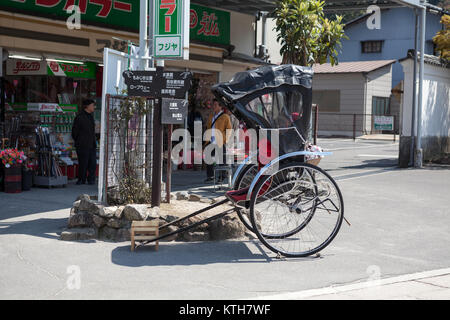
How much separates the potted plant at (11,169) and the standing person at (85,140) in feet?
5.01

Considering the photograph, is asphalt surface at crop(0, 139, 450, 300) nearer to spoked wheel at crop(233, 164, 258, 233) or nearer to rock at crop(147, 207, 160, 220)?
rock at crop(147, 207, 160, 220)

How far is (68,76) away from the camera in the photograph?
1266cm

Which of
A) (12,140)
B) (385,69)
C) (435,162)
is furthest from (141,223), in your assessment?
(385,69)

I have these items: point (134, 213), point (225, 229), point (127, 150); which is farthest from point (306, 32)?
point (134, 213)

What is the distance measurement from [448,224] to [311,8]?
7.45 m

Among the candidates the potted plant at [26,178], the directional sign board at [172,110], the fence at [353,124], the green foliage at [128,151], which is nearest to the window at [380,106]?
the fence at [353,124]

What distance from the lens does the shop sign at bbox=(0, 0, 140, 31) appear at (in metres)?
11.1

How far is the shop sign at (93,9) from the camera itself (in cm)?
1106

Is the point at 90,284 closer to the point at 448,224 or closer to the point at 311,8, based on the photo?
the point at 448,224

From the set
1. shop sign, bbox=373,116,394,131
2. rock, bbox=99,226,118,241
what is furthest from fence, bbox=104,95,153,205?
shop sign, bbox=373,116,394,131

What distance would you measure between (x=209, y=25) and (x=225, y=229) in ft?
31.1

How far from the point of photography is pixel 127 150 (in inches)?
341

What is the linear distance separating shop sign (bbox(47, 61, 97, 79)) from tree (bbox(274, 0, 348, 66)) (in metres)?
4.85
